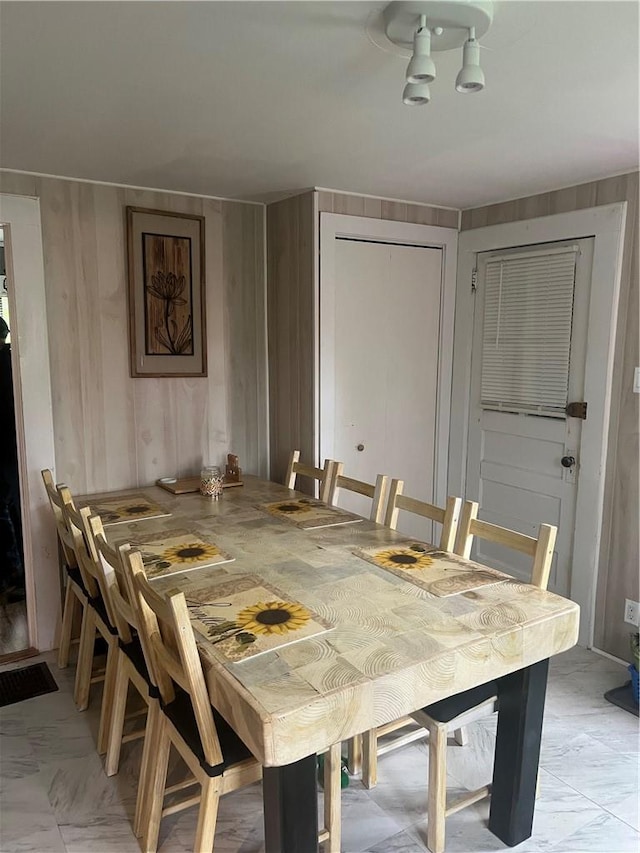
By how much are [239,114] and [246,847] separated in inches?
89.3

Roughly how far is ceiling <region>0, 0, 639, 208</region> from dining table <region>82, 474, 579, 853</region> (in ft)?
4.70

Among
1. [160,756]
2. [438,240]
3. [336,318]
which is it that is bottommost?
[160,756]

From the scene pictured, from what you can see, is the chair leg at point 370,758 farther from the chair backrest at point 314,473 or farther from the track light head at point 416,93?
the track light head at point 416,93

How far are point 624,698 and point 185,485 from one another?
2156mm

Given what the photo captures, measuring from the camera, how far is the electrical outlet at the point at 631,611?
2727mm

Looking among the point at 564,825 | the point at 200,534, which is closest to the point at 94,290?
the point at 200,534

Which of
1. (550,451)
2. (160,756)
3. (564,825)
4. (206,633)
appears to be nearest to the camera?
(206,633)

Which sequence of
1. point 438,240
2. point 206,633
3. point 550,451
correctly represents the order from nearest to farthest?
point 206,633
point 550,451
point 438,240

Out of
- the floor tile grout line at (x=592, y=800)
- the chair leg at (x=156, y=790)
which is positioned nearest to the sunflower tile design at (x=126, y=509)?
the chair leg at (x=156, y=790)

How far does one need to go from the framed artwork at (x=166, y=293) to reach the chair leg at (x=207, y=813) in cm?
201

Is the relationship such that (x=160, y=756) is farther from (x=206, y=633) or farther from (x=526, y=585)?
(x=526, y=585)

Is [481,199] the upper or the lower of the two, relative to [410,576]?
upper

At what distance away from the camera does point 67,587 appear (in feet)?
9.03

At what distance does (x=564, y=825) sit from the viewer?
1.91 metres
